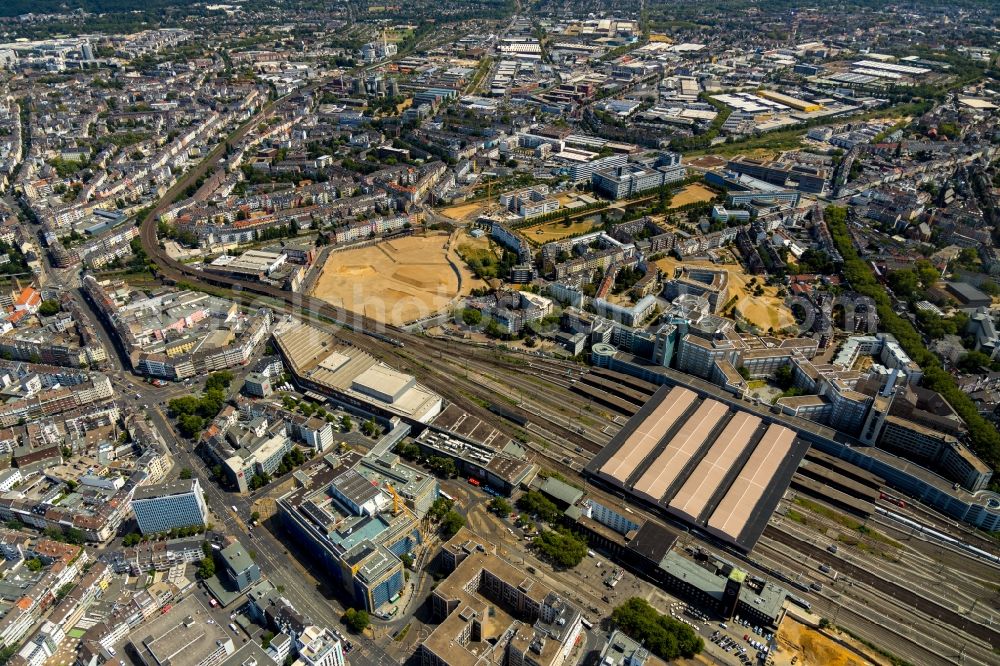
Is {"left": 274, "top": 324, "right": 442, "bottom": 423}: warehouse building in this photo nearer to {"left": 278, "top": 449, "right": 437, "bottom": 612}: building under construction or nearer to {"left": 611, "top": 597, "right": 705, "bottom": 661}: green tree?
{"left": 278, "top": 449, "right": 437, "bottom": 612}: building under construction

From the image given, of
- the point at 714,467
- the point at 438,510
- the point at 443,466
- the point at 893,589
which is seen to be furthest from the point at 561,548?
the point at 893,589

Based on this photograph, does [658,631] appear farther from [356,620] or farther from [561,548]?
[356,620]

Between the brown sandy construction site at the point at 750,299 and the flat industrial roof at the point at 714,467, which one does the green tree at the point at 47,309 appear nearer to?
the flat industrial roof at the point at 714,467

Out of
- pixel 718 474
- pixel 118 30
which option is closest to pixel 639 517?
pixel 718 474

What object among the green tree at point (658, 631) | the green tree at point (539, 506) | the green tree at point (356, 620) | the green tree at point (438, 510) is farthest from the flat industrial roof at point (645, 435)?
the green tree at point (356, 620)

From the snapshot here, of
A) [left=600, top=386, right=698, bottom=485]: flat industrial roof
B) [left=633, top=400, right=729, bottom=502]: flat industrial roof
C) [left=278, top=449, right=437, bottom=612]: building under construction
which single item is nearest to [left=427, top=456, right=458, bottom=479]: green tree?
[left=278, top=449, right=437, bottom=612]: building under construction

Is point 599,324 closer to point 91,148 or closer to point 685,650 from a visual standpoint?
point 685,650
